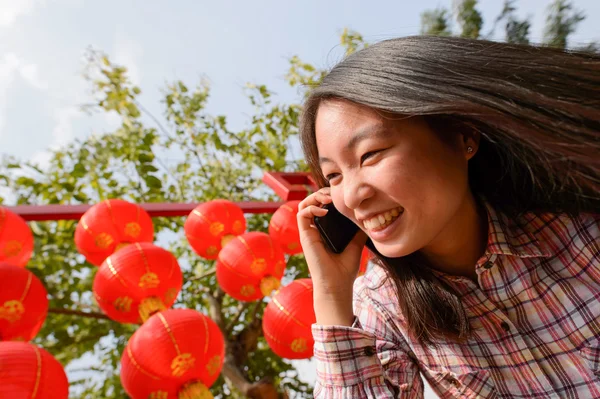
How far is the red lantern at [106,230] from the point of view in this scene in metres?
3.51

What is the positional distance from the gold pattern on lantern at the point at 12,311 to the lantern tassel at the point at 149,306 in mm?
692

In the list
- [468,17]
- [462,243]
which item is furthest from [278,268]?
[468,17]

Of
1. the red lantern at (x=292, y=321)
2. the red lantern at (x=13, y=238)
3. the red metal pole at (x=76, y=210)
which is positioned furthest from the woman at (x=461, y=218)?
the red metal pole at (x=76, y=210)

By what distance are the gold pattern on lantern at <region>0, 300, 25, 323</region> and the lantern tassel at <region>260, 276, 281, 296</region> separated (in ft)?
5.09

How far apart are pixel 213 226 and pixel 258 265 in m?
0.65

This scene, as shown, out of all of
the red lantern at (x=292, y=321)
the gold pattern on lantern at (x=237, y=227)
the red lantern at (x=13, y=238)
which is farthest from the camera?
the gold pattern on lantern at (x=237, y=227)

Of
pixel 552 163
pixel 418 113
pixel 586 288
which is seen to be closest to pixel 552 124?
pixel 552 163

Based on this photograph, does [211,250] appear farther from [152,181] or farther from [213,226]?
[152,181]

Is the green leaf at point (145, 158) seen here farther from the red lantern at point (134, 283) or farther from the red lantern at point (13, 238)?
the red lantern at point (134, 283)

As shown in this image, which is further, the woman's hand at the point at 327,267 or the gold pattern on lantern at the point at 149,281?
the gold pattern on lantern at the point at 149,281

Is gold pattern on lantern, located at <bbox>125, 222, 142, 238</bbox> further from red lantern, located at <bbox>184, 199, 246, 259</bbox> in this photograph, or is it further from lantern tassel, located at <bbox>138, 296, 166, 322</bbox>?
lantern tassel, located at <bbox>138, 296, 166, 322</bbox>

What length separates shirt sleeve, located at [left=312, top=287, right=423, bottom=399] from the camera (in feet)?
4.68

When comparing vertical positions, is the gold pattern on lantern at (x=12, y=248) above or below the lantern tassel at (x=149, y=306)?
above

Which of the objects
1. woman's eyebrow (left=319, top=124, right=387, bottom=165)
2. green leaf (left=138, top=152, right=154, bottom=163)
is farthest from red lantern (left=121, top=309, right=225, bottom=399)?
green leaf (left=138, top=152, right=154, bottom=163)
